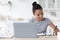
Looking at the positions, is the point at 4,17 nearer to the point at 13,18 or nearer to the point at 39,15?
the point at 13,18

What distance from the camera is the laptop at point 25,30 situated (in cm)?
173

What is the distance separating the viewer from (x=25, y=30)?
1735 millimetres

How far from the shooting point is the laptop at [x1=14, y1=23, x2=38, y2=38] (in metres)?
1.73

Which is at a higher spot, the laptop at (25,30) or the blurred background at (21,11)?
the blurred background at (21,11)

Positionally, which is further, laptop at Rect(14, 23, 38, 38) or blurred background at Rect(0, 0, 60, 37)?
blurred background at Rect(0, 0, 60, 37)

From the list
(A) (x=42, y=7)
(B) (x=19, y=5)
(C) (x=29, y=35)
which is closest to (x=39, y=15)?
(A) (x=42, y=7)

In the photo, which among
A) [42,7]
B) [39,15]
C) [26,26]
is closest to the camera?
Result: [26,26]

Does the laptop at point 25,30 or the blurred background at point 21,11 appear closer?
the laptop at point 25,30

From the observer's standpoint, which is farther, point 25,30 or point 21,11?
point 21,11

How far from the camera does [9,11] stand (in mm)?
3328

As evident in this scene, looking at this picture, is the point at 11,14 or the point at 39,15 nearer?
the point at 39,15

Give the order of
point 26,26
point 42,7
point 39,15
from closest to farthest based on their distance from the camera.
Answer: point 26,26 → point 39,15 → point 42,7

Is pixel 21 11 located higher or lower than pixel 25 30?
higher

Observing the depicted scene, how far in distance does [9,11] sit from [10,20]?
20 centimetres
